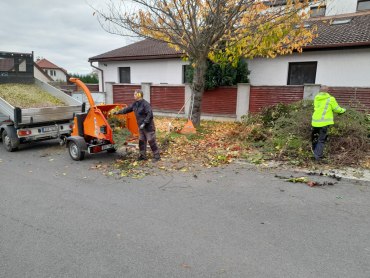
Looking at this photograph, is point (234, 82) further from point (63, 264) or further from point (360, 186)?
point (63, 264)

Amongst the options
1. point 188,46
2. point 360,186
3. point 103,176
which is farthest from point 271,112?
point 103,176

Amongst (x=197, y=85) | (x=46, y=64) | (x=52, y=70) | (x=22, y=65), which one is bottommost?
(x=197, y=85)

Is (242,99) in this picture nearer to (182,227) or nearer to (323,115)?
(323,115)

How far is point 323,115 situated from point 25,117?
24.9 ft

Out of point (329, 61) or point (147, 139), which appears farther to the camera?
point (329, 61)

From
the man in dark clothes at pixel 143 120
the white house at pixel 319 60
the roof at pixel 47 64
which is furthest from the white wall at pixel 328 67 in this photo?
the roof at pixel 47 64

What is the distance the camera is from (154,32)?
9.48 m

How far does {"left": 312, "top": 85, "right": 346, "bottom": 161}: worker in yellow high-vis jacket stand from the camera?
20.7ft

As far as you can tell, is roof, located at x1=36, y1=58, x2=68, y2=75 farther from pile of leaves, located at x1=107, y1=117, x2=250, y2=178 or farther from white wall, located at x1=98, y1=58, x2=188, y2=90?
pile of leaves, located at x1=107, y1=117, x2=250, y2=178

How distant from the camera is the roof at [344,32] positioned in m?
12.4

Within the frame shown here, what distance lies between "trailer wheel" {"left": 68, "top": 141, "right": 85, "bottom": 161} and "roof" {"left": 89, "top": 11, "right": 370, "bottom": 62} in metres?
6.76

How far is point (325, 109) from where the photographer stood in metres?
6.33

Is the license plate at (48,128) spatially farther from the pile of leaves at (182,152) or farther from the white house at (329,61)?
the white house at (329,61)

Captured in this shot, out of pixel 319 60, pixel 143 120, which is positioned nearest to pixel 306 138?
pixel 143 120
